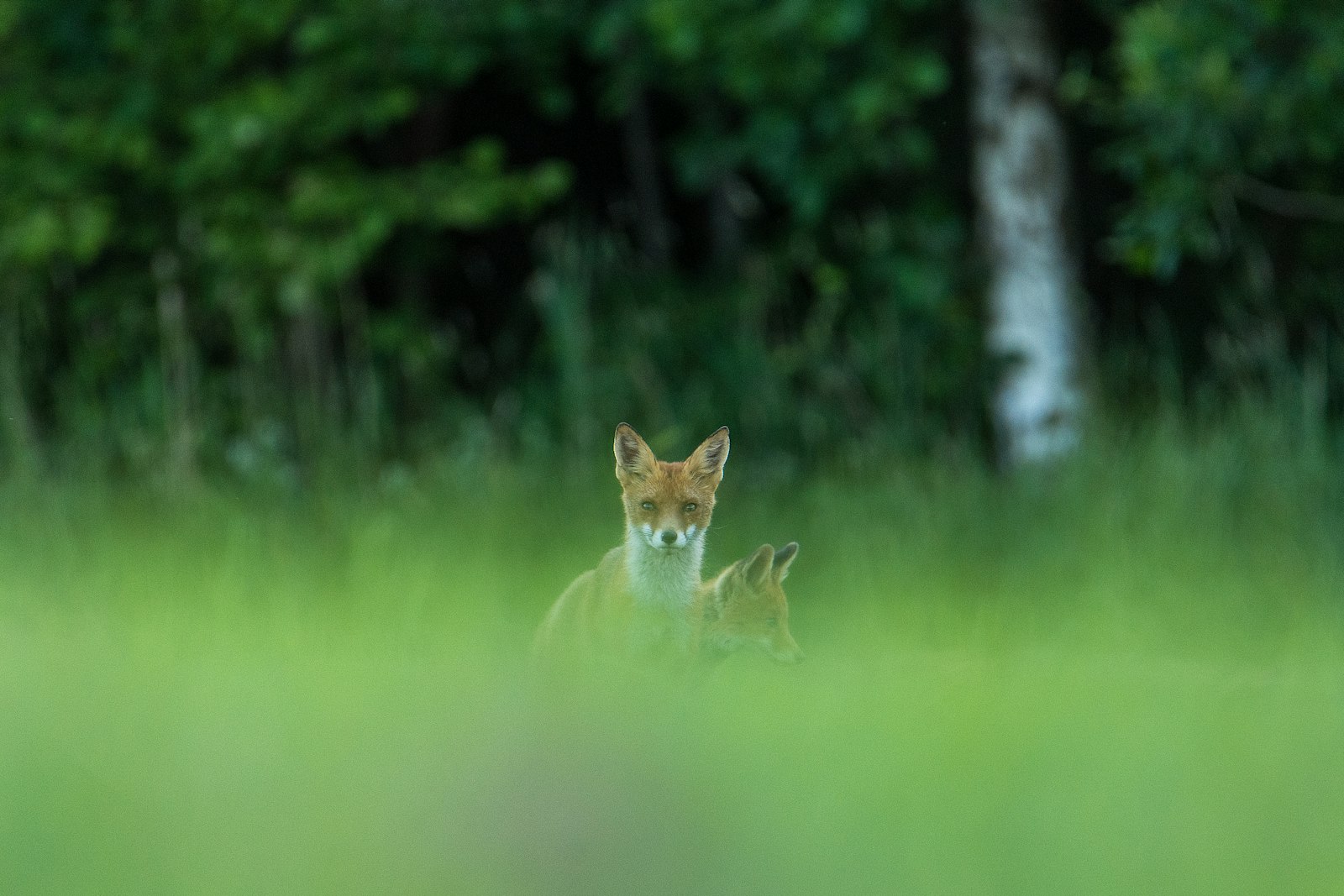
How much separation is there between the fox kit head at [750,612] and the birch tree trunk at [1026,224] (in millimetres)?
6104

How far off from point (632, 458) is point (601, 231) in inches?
329

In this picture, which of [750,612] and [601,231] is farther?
[601,231]

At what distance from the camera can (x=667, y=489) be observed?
2.81 m

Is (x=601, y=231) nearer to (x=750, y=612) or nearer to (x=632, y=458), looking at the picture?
(x=632, y=458)

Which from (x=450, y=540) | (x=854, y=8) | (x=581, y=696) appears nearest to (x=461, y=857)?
(x=581, y=696)

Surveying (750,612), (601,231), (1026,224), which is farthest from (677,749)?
(601,231)

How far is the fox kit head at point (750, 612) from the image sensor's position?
8.84 ft

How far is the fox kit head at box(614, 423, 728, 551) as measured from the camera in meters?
2.79

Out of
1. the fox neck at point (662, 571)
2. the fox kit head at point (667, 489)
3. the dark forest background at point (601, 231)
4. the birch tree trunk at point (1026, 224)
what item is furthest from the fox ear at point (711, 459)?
the birch tree trunk at point (1026, 224)

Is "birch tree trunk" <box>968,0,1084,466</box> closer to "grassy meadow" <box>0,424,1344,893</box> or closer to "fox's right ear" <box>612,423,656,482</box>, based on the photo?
"grassy meadow" <box>0,424,1344,893</box>

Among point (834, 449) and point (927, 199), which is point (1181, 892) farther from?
Answer: point (927, 199)

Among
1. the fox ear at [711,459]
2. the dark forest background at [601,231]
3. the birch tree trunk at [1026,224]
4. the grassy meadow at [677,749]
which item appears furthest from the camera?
the birch tree trunk at [1026,224]

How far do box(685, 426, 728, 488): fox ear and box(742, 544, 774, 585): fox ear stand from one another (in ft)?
0.61

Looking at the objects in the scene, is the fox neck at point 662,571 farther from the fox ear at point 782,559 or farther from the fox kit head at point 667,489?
the fox ear at point 782,559
